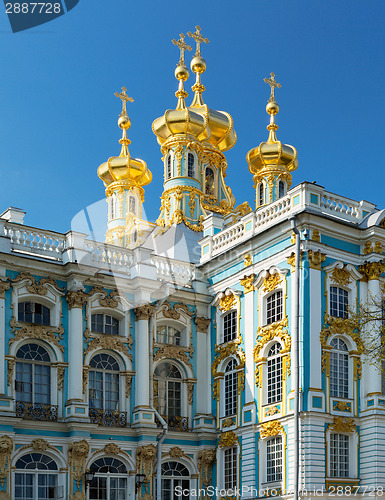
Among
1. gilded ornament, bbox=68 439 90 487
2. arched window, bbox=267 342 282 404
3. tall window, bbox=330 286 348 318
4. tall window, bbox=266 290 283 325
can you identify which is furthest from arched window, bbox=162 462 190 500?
tall window, bbox=330 286 348 318

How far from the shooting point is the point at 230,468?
26562mm

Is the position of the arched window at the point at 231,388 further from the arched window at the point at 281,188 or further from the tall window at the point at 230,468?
the arched window at the point at 281,188

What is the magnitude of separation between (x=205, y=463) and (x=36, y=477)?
5385 millimetres

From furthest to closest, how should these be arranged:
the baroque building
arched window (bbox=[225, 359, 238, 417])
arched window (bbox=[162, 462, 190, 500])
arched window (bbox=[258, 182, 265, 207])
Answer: arched window (bbox=[258, 182, 265, 207]) → arched window (bbox=[225, 359, 238, 417]) → arched window (bbox=[162, 462, 190, 500]) → the baroque building

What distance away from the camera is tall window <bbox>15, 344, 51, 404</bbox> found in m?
25.2

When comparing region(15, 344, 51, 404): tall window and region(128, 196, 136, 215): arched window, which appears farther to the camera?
region(128, 196, 136, 215): arched window

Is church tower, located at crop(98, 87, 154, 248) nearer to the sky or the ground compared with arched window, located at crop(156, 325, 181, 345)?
nearer to the sky

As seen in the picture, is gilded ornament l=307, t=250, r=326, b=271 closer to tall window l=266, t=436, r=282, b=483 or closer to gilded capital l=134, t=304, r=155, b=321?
tall window l=266, t=436, r=282, b=483

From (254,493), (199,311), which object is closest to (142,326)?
(199,311)

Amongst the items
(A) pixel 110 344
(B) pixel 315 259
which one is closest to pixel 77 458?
(A) pixel 110 344

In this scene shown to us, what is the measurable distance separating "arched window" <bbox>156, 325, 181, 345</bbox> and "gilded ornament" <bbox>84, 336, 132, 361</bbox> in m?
1.36

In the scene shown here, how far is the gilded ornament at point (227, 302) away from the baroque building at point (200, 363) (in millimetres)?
64

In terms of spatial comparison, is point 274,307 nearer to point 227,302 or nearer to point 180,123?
point 227,302

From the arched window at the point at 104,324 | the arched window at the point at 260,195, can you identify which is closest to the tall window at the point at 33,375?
the arched window at the point at 104,324
